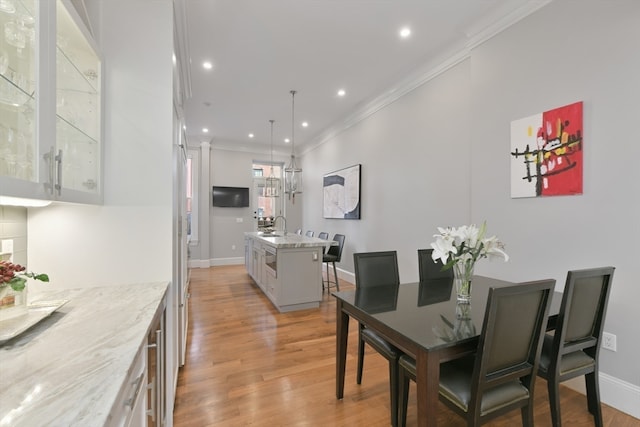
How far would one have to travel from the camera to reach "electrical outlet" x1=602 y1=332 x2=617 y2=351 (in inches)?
74.6

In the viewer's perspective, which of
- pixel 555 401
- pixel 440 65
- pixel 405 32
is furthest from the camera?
pixel 440 65

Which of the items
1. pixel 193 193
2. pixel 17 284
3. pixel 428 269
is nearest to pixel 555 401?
pixel 428 269

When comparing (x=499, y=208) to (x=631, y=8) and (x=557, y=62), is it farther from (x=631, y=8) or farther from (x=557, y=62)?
(x=631, y=8)

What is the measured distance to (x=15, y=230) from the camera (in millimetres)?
1384

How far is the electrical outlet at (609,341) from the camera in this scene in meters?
1.89

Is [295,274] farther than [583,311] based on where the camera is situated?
Yes

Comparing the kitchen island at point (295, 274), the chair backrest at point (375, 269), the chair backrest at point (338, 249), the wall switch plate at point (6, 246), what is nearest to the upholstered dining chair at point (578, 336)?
the chair backrest at point (375, 269)

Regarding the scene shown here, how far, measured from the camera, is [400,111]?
3.96m

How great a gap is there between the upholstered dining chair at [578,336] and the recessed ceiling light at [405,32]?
2583 millimetres

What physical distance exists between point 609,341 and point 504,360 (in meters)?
1.30

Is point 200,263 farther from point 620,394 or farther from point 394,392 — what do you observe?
point 620,394

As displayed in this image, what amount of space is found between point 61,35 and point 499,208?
3.22m

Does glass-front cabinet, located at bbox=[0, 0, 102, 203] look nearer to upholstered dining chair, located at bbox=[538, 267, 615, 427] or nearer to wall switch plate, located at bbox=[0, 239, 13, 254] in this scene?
wall switch plate, located at bbox=[0, 239, 13, 254]

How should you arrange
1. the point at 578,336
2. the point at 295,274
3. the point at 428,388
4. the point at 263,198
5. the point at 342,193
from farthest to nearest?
the point at 263,198 → the point at 342,193 → the point at 295,274 → the point at 578,336 → the point at 428,388
